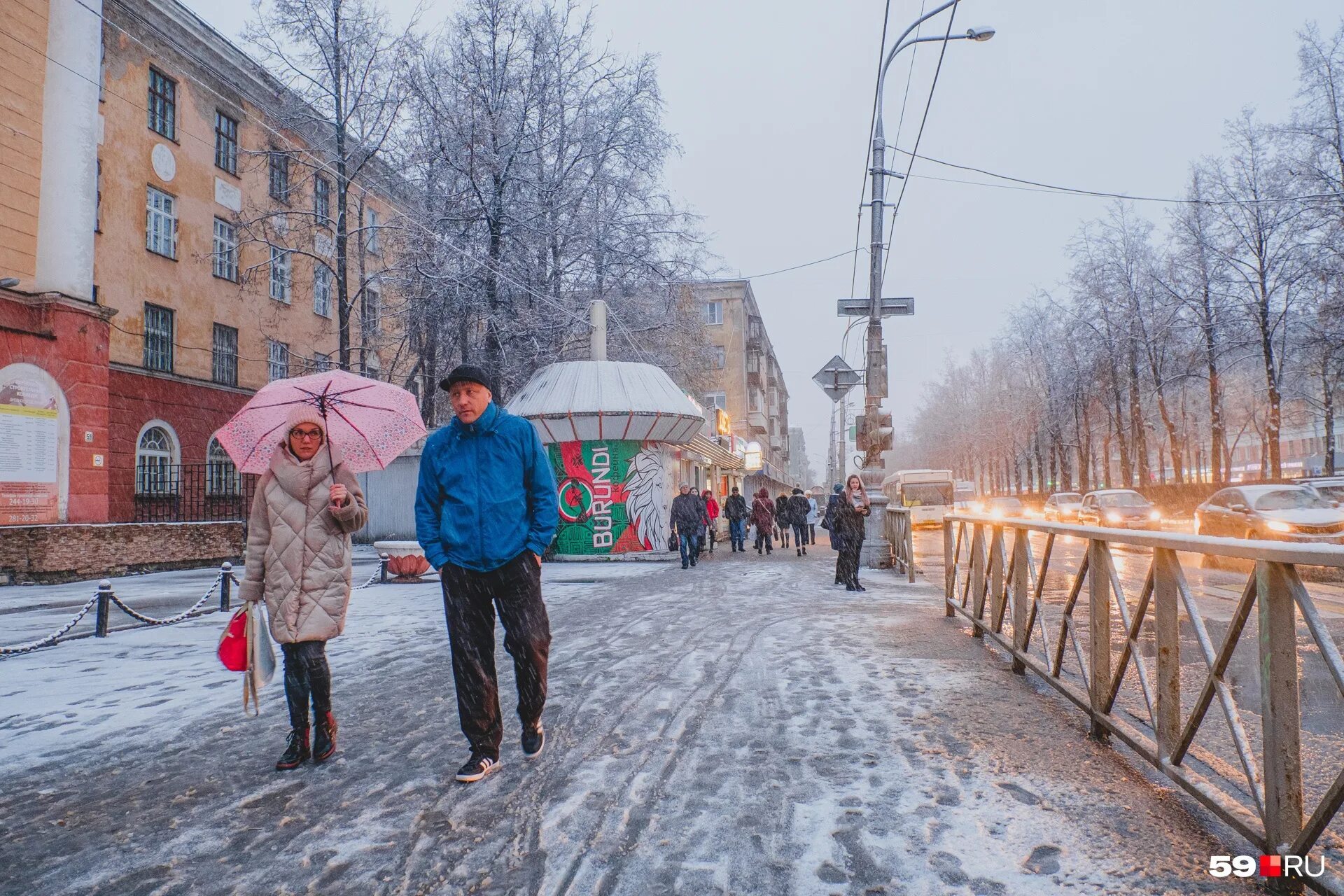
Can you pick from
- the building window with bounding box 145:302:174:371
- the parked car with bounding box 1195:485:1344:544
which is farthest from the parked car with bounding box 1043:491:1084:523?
the building window with bounding box 145:302:174:371

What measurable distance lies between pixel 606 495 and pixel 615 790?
14.8 meters

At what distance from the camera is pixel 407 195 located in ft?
A: 71.2

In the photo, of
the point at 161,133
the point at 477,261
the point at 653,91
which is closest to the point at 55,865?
the point at 477,261

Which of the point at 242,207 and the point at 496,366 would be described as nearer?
the point at 496,366

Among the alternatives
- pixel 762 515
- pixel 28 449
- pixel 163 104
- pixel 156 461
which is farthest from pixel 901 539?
pixel 163 104

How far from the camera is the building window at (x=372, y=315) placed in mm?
22952

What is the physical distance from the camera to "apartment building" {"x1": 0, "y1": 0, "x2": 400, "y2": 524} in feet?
48.0

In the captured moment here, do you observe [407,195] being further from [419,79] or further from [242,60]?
[242,60]

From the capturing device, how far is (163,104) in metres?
21.4

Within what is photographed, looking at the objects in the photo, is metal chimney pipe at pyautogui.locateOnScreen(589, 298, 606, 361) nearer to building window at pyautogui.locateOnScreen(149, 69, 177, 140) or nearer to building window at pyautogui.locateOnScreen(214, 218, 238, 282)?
building window at pyautogui.locateOnScreen(214, 218, 238, 282)

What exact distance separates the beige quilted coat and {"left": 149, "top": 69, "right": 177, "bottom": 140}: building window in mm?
22153

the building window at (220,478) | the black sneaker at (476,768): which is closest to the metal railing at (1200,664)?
the black sneaker at (476,768)

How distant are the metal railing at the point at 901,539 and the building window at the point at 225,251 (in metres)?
19.5

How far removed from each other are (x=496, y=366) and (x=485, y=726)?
1668 centimetres
